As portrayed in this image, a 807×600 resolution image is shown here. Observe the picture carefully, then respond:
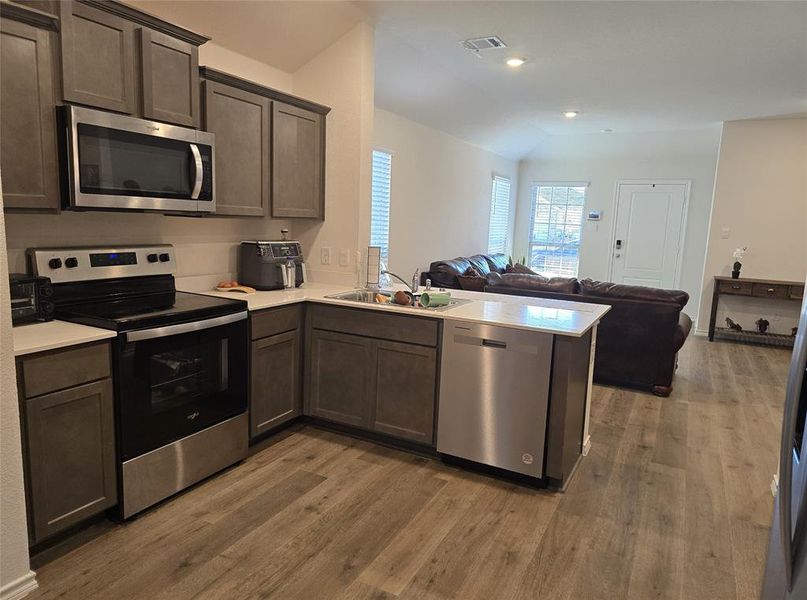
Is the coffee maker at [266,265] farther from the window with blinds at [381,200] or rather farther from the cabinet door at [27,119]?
the window with blinds at [381,200]

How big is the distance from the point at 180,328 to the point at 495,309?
5.63ft

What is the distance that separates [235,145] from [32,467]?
6.54 feet

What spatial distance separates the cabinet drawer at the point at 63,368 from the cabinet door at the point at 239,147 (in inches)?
48.6

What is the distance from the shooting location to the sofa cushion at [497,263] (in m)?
7.34

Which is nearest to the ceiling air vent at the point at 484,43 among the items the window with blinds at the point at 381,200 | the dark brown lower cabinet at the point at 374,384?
the window with blinds at the point at 381,200

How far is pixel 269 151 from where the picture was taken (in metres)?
3.41

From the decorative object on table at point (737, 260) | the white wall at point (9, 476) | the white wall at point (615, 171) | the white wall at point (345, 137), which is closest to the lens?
the white wall at point (9, 476)

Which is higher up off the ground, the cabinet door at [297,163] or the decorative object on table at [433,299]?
the cabinet door at [297,163]

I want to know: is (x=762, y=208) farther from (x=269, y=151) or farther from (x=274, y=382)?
(x=274, y=382)

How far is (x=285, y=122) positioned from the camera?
3.50 metres

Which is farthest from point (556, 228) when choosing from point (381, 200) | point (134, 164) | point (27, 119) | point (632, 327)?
point (27, 119)

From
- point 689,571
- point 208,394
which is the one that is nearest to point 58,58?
point 208,394

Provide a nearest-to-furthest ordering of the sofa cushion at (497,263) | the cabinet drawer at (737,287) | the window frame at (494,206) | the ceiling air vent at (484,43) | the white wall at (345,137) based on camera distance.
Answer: the white wall at (345,137), the ceiling air vent at (484,43), the cabinet drawer at (737,287), the sofa cushion at (497,263), the window frame at (494,206)

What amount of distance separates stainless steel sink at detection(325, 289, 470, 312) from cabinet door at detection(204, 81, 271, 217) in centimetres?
76
